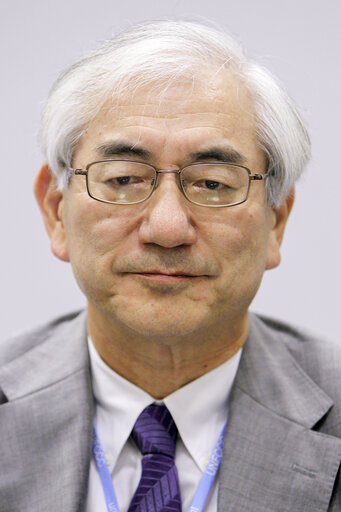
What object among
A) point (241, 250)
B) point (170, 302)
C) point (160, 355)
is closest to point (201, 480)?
point (160, 355)

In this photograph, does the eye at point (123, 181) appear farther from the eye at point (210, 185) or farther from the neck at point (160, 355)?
the neck at point (160, 355)

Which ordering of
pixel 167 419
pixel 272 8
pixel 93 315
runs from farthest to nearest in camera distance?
pixel 272 8 → pixel 93 315 → pixel 167 419

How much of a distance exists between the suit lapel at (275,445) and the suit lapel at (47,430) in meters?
0.40

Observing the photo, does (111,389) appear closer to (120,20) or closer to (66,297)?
(66,297)

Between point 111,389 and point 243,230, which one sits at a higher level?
point 243,230

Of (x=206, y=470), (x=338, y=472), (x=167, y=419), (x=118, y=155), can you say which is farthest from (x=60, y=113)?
(x=338, y=472)

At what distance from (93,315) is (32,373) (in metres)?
0.26

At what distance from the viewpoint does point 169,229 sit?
1.76 meters

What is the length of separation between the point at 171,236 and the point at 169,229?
0.06 feet

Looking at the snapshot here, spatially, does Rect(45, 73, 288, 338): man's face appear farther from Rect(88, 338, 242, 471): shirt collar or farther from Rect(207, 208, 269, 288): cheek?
Rect(88, 338, 242, 471): shirt collar

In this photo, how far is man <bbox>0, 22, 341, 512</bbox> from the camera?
184 cm

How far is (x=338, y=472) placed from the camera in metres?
1.89

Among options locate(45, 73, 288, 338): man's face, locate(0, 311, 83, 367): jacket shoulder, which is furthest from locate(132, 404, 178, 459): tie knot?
locate(0, 311, 83, 367): jacket shoulder

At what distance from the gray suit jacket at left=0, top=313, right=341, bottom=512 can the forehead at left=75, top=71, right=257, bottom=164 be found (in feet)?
2.16
